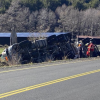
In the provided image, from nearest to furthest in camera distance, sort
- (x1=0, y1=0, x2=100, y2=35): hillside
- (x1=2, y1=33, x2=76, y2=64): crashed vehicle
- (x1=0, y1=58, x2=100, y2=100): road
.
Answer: (x1=0, y1=58, x2=100, y2=100): road
(x1=2, y1=33, x2=76, y2=64): crashed vehicle
(x1=0, y1=0, x2=100, y2=35): hillside

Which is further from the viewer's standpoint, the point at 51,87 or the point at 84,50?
the point at 84,50

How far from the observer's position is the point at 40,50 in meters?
23.7

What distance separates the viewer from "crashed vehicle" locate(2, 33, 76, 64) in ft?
70.5

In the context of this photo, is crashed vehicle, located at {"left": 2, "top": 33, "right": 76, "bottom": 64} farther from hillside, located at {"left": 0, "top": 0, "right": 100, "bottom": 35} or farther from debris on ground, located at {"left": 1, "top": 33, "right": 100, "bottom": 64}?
hillside, located at {"left": 0, "top": 0, "right": 100, "bottom": 35}

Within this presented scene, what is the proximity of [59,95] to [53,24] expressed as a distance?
58.5 meters

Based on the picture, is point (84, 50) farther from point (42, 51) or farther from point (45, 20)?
point (45, 20)

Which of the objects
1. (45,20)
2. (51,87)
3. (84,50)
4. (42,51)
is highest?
(45,20)

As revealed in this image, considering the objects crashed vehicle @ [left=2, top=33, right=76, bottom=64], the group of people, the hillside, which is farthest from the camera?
the hillside

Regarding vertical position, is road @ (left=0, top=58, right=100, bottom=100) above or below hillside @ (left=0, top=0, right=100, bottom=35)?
below

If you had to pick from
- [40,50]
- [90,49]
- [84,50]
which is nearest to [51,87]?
[40,50]

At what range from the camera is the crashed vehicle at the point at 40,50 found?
70.5 feet

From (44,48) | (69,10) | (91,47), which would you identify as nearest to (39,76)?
(44,48)

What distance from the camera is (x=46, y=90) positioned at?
355 inches

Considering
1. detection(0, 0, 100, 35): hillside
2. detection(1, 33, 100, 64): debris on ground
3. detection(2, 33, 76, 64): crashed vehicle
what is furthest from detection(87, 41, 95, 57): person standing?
detection(0, 0, 100, 35): hillside
